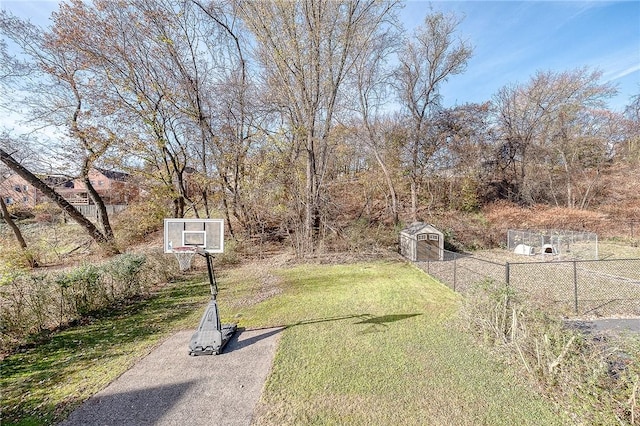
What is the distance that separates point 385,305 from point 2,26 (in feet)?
47.5

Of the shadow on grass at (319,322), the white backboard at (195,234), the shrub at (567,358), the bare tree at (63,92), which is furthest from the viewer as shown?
the bare tree at (63,92)

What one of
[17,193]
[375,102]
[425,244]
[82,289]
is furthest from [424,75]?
[17,193]

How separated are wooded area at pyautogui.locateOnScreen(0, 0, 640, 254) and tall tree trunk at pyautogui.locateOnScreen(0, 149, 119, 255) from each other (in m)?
0.12

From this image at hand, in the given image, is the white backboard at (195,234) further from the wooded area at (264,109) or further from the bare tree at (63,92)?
the bare tree at (63,92)

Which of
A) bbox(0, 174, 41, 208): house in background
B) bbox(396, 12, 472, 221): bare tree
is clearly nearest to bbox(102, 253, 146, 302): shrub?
bbox(0, 174, 41, 208): house in background

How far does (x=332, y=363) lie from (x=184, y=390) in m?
1.74

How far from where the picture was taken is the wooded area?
9.72 metres

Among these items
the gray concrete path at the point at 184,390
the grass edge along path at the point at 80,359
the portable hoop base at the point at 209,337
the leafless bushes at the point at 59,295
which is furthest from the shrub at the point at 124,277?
the portable hoop base at the point at 209,337

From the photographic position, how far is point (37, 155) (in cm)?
988

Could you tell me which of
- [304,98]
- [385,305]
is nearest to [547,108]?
[304,98]

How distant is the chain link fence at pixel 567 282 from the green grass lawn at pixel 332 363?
4.51 feet

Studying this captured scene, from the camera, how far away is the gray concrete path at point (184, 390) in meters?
2.64

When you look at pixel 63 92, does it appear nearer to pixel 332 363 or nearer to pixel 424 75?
pixel 332 363

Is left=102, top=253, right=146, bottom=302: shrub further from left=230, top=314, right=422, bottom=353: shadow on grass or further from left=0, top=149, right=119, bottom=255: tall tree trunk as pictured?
left=0, top=149, right=119, bottom=255: tall tree trunk
